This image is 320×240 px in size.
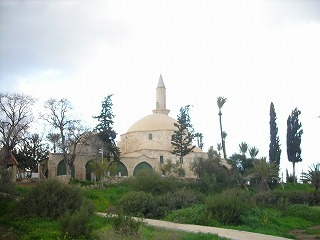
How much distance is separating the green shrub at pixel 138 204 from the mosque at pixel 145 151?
19.7m

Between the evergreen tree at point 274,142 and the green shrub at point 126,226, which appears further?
the evergreen tree at point 274,142

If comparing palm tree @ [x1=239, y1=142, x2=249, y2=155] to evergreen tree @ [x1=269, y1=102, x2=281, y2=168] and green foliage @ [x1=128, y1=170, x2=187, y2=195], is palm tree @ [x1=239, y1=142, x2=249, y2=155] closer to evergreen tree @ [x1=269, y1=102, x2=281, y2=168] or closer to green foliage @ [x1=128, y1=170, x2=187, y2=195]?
evergreen tree @ [x1=269, y1=102, x2=281, y2=168]

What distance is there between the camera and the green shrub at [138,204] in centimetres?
1900

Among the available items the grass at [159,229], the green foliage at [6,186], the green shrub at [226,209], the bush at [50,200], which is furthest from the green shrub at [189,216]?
the green foliage at [6,186]

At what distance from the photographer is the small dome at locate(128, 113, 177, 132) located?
5026 cm

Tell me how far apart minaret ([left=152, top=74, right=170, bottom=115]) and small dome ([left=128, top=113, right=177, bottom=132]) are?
2.53 metres

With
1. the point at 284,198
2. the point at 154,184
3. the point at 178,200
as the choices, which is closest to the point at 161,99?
the point at 284,198

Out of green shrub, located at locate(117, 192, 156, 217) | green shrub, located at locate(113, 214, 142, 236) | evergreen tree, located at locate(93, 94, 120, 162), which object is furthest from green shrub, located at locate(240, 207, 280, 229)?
evergreen tree, located at locate(93, 94, 120, 162)

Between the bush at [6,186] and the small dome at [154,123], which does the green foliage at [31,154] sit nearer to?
the small dome at [154,123]

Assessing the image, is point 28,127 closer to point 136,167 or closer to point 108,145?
point 108,145

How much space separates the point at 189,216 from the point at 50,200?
5.20m

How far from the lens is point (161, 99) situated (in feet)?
182

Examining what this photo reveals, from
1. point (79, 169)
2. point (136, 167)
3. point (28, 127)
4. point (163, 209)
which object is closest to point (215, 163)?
point (136, 167)

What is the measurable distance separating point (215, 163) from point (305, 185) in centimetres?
1212
